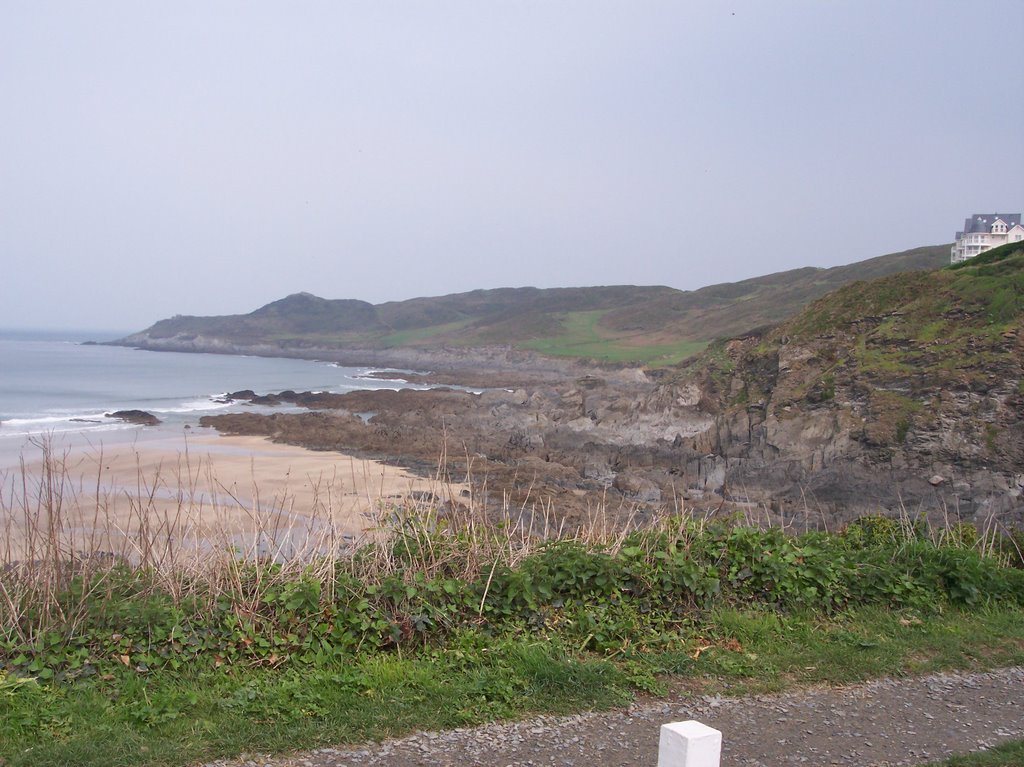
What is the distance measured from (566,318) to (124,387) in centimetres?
6134

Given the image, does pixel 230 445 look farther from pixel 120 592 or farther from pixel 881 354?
pixel 120 592

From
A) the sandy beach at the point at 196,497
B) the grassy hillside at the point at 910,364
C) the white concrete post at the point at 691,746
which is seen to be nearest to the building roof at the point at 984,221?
the grassy hillside at the point at 910,364

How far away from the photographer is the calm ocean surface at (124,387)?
37.2 metres

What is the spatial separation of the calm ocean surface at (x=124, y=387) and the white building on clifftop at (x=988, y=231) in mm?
40486

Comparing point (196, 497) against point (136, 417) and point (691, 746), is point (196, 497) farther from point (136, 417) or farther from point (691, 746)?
point (136, 417)

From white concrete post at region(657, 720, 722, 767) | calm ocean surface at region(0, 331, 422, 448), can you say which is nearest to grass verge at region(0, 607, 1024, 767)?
white concrete post at region(657, 720, 722, 767)

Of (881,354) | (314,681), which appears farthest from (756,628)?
(881,354)

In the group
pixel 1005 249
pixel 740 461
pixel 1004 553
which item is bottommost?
pixel 740 461

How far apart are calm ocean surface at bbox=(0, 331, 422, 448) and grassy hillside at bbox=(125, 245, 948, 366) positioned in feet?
70.7

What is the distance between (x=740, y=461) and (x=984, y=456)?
6.16 metres

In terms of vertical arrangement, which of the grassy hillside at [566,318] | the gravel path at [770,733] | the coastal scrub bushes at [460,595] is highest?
the grassy hillside at [566,318]

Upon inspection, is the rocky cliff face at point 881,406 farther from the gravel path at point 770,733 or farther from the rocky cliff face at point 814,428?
the gravel path at point 770,733

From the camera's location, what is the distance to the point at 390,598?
5441 millimetres

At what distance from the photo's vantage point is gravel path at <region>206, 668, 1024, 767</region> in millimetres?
3963
